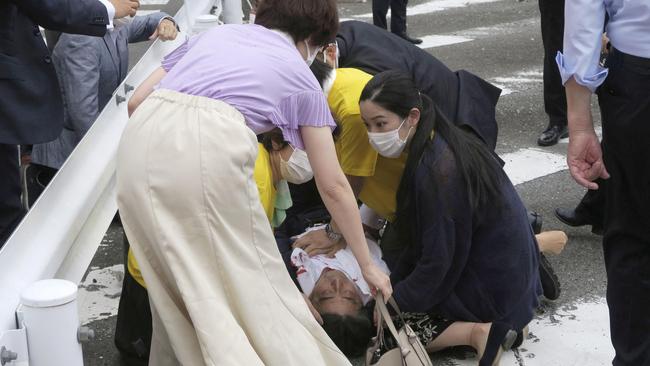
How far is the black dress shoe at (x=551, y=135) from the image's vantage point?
632 cm

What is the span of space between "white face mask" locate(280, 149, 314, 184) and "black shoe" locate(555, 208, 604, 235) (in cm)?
177

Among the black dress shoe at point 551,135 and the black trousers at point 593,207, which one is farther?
the black dress shoe at point 551,135

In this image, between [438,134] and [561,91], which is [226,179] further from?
[561,91]

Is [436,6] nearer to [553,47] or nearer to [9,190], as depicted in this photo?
[553,47]

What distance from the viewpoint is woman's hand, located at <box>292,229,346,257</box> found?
Result: 14.0 feet

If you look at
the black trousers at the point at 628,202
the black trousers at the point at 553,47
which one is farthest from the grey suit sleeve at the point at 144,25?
the black trousers at the point at 628,202

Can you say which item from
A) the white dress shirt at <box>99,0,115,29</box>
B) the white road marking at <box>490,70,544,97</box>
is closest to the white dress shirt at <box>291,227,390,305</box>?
the white dress shirt at <box>99,0,115,29</box>

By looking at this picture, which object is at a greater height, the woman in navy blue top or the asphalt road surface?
the woman in navy blue top

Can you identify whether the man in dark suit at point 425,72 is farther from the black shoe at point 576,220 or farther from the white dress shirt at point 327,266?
the white dress shirt at point 327,266

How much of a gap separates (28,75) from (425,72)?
2014mm

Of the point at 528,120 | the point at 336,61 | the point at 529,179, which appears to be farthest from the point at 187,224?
the point at 528,120

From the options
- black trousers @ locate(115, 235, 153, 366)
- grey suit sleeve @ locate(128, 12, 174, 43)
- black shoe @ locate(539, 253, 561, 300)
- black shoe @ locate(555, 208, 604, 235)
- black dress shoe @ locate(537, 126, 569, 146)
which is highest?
grey suit sleeve @ locate(128, 12, 174, 43)

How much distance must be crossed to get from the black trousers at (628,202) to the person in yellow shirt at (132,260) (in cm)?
116

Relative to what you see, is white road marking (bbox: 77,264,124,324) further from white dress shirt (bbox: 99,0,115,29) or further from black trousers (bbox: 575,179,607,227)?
black trousers (bbox: 575,179,607,227)
